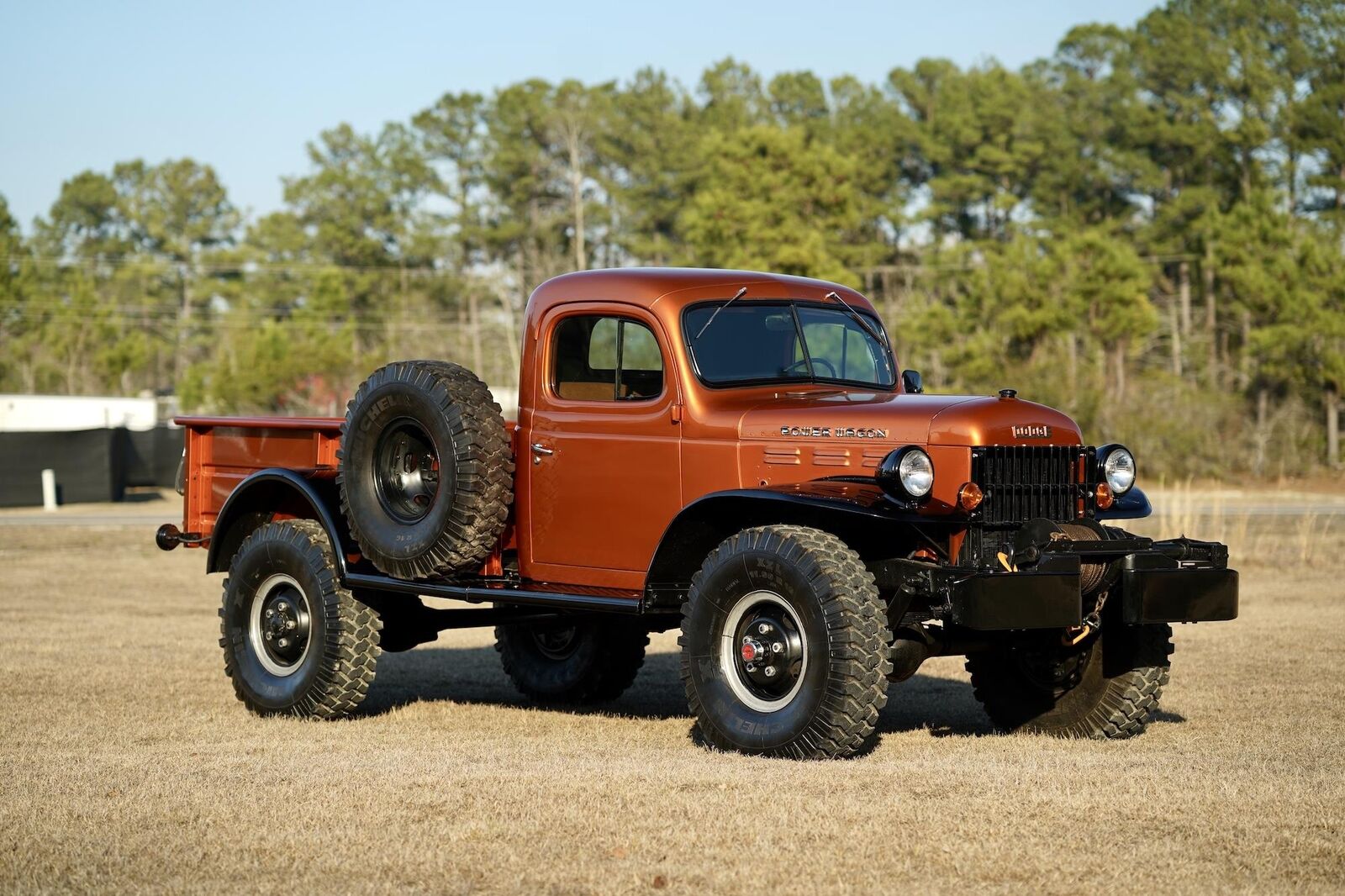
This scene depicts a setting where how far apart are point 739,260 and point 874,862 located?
51.6 metres

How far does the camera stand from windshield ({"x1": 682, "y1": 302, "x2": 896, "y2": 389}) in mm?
8547

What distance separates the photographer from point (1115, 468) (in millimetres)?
8320

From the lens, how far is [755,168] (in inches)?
2355

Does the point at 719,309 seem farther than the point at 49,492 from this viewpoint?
No

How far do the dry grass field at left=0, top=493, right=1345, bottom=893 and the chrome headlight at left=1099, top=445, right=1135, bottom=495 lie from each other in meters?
1.29

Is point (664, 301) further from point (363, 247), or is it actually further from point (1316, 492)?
point (363, 247)

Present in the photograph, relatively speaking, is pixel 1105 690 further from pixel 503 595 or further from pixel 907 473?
pixel 503 595

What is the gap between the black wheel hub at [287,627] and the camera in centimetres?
969

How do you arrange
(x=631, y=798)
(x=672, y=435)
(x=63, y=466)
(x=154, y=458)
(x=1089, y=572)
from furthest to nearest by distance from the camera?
(x=154, y=458) < (x=63, y=466) < (x=672, y=435) < (x=1089, y=572) < (x=631, y=798)

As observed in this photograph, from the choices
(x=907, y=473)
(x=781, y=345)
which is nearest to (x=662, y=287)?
(x=781, y=345)

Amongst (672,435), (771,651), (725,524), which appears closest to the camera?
(771,651)

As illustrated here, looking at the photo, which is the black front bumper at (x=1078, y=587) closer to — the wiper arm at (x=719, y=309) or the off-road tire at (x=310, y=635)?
the wiper arm at (x=719, y=309)

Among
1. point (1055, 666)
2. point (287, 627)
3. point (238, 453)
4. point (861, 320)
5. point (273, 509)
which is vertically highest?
point (861, 320)

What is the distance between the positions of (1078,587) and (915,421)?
1.05 m
